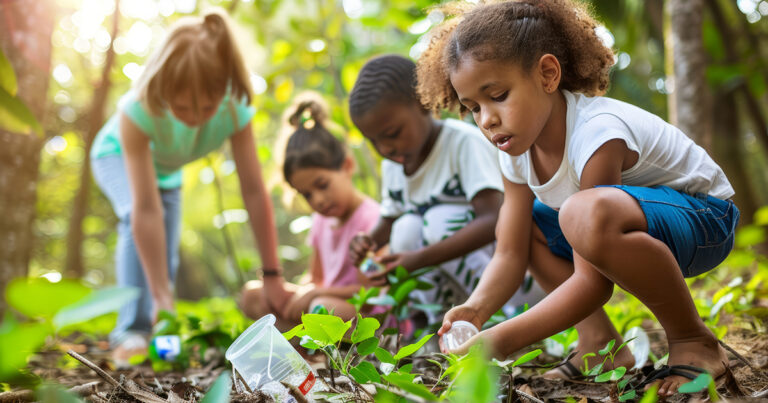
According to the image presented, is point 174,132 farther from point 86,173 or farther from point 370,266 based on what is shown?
point 86,173

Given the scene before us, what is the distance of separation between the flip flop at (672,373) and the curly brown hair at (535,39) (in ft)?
2.23

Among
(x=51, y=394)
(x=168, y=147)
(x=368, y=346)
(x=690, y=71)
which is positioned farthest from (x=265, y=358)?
(x=690, y=71)

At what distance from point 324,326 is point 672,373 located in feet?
2.28

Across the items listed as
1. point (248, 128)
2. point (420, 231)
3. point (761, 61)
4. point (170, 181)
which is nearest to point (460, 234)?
point (420, 231)

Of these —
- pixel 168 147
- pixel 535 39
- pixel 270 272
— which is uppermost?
pixel 535 39

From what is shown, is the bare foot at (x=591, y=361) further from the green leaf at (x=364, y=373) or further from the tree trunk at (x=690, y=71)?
the tree trunk at (x=690, y=71)

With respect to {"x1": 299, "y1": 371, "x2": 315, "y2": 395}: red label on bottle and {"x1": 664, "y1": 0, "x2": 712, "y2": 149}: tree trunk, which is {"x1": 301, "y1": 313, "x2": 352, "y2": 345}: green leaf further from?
{"x1": 664, "y1": 0, "x2": 712, "y2": 149}: tree trunk

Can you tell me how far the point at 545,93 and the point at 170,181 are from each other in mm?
2307

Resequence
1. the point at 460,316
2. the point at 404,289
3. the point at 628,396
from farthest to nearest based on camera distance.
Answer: the point at 404,289, the point at 460,316, the point at 628,396

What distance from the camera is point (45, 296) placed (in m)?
0.44

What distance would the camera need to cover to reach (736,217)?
142 cm

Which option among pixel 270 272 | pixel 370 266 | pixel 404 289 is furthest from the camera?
pixel 270 272

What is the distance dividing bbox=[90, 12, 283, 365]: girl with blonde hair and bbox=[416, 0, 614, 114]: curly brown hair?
4.02ft

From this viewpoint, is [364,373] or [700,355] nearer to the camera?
[364,373]
